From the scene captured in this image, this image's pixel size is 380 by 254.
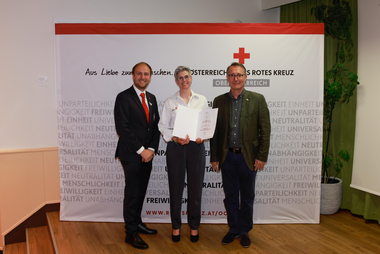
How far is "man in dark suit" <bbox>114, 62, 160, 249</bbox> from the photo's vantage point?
251 cm

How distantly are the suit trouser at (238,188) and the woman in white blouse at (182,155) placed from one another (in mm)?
255

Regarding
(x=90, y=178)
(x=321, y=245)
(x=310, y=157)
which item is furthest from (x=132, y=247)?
(x=310, y=157)

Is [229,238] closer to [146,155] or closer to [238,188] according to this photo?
[238,188]

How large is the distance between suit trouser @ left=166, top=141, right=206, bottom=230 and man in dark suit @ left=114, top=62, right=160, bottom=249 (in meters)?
0.23

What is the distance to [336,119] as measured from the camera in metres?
3.65

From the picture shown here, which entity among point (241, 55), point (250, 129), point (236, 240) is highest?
point (241, 55)

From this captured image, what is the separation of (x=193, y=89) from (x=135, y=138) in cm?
90

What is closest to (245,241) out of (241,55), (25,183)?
(241,55)

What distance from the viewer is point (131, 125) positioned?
8.43 ft

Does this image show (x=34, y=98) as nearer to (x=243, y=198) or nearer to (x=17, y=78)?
(x=17, y=78)

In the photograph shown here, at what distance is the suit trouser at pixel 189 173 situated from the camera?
2.53 metres

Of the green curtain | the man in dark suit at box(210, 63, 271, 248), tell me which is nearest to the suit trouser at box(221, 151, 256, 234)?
the man in dark suit at box(210, 63, 271, 248)

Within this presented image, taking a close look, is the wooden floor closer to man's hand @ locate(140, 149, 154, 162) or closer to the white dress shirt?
man's hand @ locate(140, 149, 154, 162)

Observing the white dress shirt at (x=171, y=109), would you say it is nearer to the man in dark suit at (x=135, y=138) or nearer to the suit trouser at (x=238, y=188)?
the man in dark suit at (x=135, y=138)
